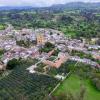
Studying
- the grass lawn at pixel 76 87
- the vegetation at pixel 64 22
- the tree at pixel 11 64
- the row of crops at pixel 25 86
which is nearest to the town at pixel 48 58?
the tree at pixel 11 64

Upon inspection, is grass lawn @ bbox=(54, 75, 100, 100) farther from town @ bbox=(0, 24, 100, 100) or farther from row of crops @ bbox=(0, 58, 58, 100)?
row of crops @ bbox=(0, 58, 58, 100)

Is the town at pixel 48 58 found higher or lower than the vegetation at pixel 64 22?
higher

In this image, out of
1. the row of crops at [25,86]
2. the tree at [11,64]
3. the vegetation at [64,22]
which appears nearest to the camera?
the row of crops at [25,86]

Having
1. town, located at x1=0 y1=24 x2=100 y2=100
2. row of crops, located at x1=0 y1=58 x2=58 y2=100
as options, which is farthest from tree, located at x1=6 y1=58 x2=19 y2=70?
row of crops, located at x1=0 y1=58 x2=58 y2=100

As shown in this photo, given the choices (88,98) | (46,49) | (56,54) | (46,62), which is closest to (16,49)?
(46,49)

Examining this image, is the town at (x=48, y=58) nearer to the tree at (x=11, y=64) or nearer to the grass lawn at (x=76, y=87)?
the tree at (x=11, y=64)

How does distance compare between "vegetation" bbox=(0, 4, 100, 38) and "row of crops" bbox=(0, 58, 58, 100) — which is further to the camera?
"vegetation" bbox=(0, 4, 100, 38)
